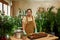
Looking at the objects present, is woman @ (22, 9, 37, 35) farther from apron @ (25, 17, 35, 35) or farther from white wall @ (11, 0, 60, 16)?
white wall @ (11, 0, 60, 16)

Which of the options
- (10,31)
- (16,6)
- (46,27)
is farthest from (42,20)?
(10,31)

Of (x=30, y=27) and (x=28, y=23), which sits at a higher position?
(x=28, y=23)

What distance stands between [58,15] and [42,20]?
1.84 ft

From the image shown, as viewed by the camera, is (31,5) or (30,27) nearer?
(30,27)

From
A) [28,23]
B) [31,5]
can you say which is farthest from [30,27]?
[31,5]

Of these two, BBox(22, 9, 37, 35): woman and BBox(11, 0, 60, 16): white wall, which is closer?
BBox(22, 9, 37, 35): woman

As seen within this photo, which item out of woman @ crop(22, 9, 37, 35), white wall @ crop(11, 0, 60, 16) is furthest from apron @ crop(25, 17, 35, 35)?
white wall @ crop(11, 0, 60, 16)

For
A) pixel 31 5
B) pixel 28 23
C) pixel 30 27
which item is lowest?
pixel 30 27

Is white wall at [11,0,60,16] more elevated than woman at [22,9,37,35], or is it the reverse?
white wall at [11,0,60,16]

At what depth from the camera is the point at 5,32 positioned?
9.74ft

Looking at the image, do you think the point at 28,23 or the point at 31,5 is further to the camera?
the point at 31,5

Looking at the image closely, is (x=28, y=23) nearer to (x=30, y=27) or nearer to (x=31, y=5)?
(x=30, y=27)

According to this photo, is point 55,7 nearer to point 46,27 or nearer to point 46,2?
point 46,2

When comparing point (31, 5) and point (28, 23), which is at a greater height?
point (31, 5)
